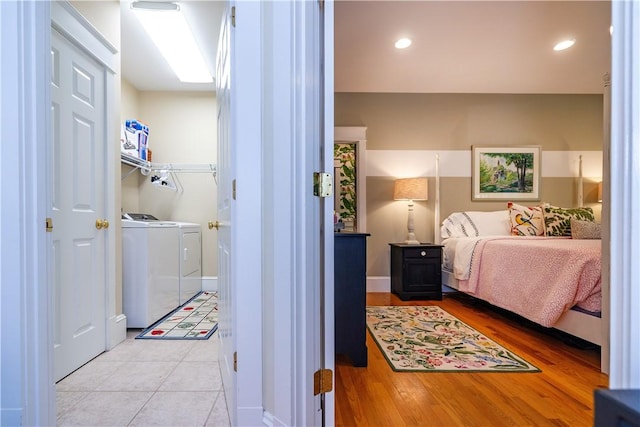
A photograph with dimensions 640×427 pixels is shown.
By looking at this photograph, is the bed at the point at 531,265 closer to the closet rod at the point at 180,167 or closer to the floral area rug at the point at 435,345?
the floral area rug at the point at 435,345

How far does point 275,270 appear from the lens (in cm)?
111

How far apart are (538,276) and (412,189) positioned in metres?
1.65

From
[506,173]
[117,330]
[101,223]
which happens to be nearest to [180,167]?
[101,223]

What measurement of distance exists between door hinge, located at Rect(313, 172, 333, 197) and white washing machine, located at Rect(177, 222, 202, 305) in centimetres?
243

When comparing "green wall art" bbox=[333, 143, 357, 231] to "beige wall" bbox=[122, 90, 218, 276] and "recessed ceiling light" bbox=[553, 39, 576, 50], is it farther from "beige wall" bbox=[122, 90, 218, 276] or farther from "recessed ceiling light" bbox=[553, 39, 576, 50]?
"recessed ceiling light" bbox=[553, 39, 576, 50]

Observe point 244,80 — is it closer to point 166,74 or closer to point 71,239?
point 71,239

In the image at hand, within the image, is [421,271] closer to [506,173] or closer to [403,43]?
[506,173]

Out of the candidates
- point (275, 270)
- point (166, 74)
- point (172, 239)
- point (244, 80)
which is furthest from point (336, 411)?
point (166, 74)

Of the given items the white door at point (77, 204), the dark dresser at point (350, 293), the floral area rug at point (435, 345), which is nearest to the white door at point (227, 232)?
the dark dresser at point (350, 293)

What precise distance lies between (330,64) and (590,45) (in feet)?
10.9

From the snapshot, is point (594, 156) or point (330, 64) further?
point (594, 156)

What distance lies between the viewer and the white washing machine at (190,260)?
126 inches

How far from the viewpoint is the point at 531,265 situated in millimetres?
2441

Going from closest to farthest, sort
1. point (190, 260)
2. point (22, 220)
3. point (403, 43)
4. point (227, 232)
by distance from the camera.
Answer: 1. point (22, 220)
2. point (227, 232)
3. point (403, 43)
4. point (190, 260)
